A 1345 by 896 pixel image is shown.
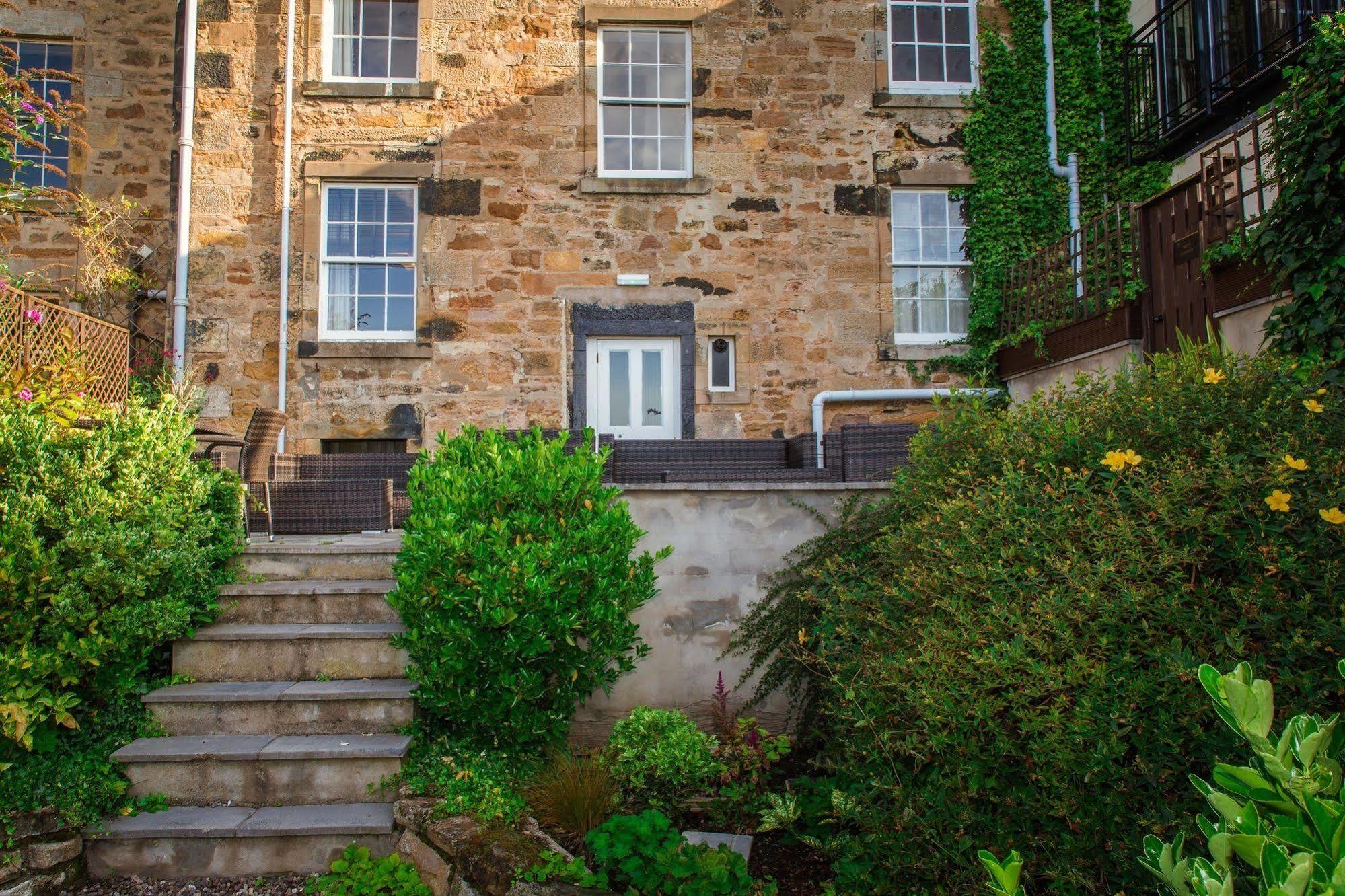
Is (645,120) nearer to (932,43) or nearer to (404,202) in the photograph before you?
(404,202)

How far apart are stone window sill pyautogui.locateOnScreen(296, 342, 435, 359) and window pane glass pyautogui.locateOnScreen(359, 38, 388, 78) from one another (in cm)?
313

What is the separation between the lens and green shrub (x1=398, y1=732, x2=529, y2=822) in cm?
345

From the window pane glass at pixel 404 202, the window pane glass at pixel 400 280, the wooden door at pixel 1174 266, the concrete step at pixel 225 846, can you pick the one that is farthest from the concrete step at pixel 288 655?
the window pane glass at pixel 404 202

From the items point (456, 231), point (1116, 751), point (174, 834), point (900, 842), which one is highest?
point (456, 231)

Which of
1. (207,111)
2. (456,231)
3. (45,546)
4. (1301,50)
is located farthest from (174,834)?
(1301,50)

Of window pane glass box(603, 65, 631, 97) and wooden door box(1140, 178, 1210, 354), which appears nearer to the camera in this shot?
wooden door box(1140, 178, 1210, 354)

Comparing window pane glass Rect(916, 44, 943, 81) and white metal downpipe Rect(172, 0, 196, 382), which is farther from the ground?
window pane glass Rect(916, 44, 943, 81)

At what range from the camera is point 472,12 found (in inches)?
397

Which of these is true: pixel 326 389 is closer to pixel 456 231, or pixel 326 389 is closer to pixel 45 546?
pixel 456 231

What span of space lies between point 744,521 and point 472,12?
792cm

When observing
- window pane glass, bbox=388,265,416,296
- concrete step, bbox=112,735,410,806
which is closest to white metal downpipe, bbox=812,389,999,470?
window pane glass, bbox=388,265,416,296

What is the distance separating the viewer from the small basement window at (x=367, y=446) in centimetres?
986

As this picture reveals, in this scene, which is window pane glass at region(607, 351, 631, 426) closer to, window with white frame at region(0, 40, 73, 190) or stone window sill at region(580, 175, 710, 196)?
stone window sill at region(580, 175, 710, 196)

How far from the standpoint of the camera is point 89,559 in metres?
3.87
